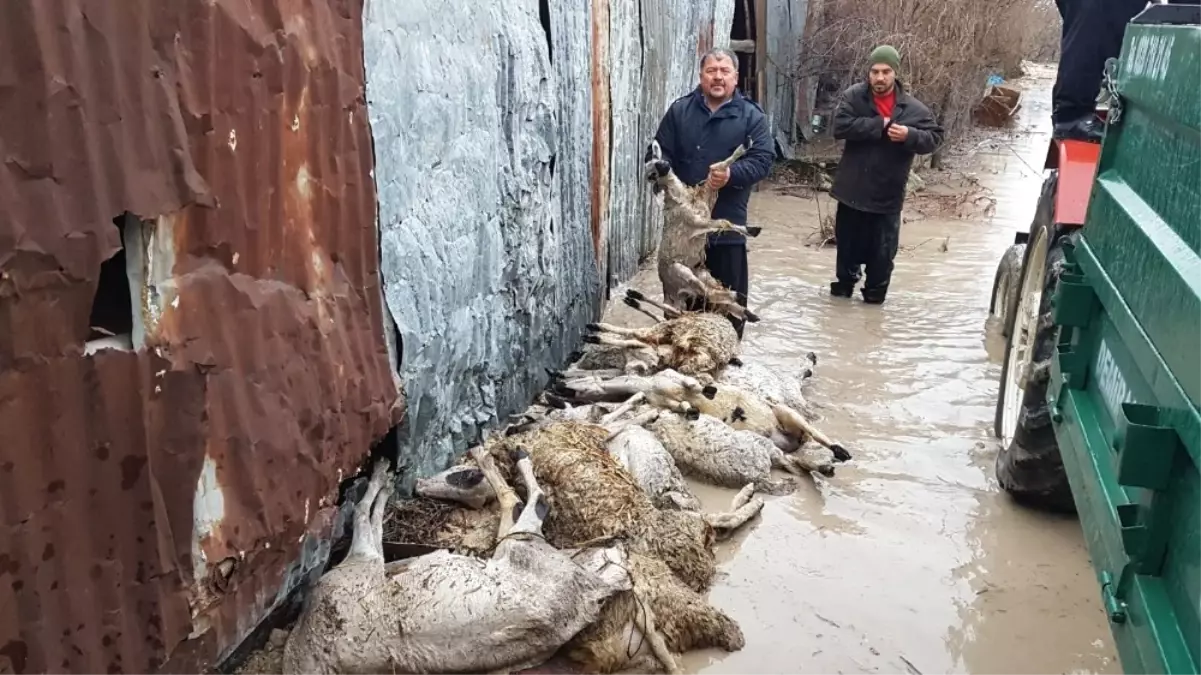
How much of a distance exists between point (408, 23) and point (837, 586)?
2528 millimetres

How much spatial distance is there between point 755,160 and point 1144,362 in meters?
4.07

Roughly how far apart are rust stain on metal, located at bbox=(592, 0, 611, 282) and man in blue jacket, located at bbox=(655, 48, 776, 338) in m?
0.41

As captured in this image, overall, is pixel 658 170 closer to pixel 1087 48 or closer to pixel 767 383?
pixel 767 383

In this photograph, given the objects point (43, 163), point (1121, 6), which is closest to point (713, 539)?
point (43, 163)

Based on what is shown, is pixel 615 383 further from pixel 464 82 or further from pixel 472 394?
pixel 464 82

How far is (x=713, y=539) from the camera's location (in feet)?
12.1

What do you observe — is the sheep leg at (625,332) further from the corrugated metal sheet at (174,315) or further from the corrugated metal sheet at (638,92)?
the corrugated metal sheet at (174,315)

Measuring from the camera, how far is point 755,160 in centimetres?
593

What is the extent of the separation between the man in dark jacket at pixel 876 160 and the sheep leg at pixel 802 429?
2.81 m

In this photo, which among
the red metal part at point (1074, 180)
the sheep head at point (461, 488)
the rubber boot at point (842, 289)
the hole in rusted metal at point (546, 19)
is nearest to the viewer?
the sheep head at point (461, 488)

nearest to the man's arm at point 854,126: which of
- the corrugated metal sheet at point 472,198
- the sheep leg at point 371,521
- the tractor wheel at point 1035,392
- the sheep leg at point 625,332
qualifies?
the tractor wheel at point 1035,392

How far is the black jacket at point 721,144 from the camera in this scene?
19.5 feet

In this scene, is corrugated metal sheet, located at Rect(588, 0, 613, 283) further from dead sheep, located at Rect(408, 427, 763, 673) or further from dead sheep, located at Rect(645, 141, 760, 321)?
dead sheep, located at Rect(408, 427, 763, 673)

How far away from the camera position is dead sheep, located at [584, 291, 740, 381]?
16.9 feet
